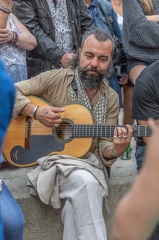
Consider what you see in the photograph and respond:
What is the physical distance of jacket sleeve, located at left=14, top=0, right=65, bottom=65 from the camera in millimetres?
4449

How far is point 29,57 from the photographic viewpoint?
4574 millimetres

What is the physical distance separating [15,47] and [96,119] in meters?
0.79

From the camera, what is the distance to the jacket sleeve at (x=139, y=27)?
14.6 ft

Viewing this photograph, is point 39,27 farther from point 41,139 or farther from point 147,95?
point 147,95

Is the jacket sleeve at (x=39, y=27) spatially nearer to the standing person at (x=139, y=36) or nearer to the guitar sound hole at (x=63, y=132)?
the standing person at (x=139, y=36)

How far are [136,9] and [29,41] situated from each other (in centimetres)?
80

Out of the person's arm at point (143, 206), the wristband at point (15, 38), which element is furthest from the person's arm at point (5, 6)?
the person's arm at point (143, 206)

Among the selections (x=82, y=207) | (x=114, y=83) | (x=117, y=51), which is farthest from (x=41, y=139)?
(x=117, y=51)

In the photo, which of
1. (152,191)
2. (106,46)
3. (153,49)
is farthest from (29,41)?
(152,191)

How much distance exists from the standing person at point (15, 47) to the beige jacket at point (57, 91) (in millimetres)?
281

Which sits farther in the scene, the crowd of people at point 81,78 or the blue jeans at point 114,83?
the blue jeans at point 114,83

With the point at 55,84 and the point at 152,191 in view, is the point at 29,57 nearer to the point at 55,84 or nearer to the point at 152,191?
the point at 55,84

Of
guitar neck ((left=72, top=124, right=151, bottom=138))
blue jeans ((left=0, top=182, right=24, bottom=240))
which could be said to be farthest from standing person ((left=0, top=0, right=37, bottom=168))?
blue jeans ((left=0, top=182, right=24, bottom=240))

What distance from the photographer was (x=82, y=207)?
3.59 m
